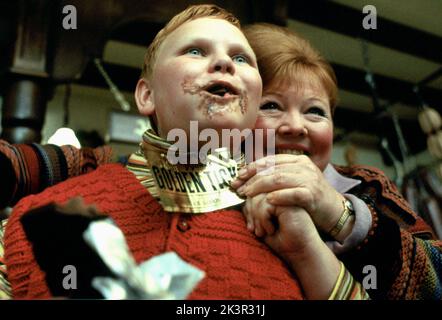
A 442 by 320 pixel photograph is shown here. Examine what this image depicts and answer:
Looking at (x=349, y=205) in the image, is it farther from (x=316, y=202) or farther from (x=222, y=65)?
(x=222, y=65)

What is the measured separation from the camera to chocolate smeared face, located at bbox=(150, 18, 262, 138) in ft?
1.93

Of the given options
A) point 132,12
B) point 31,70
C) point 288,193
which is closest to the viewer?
point 288,193

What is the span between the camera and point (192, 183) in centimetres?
58

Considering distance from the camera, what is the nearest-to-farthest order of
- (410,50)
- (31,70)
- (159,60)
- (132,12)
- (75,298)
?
1. (75,298)
2. (159,60)
3. (31,70)
4. (132,12)
5. (410,50)

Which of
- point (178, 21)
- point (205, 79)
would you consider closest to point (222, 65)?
point (205, 79)

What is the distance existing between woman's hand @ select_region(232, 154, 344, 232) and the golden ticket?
0.02 metres

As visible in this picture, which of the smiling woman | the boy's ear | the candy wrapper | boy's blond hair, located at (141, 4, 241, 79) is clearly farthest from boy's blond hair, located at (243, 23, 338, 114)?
the candy wrapper

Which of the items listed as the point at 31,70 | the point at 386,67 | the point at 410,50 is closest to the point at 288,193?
the point at 31,70

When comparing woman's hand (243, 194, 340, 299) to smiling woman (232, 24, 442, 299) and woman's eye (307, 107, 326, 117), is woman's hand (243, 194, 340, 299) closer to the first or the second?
smiling woman (232, 24, 442, 299)
